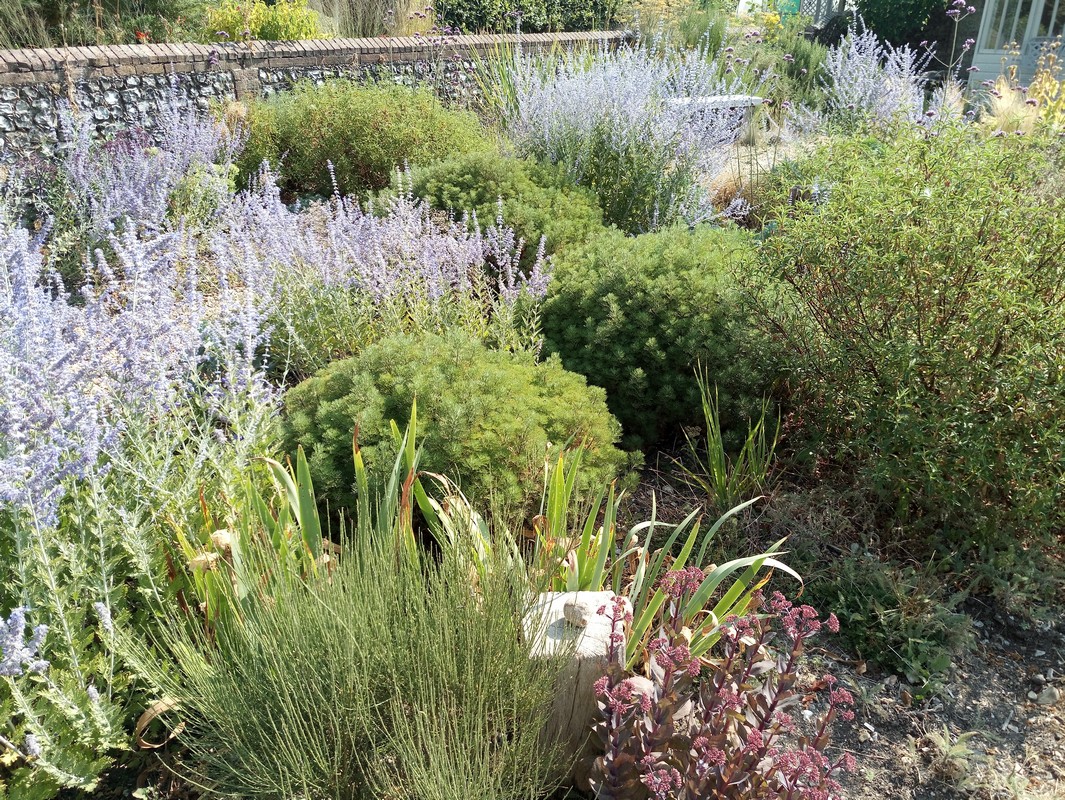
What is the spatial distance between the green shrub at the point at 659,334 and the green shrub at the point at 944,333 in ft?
1.16

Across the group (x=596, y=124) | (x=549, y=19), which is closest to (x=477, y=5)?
(x=549, y=19)

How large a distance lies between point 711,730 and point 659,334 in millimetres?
2222

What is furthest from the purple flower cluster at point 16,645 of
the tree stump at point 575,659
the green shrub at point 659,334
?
the green shrub at point 659,334

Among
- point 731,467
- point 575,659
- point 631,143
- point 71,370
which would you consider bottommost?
point 731,467

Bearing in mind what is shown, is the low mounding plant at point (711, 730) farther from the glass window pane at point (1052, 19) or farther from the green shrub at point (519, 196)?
the glass window pane at point (1052, 19)

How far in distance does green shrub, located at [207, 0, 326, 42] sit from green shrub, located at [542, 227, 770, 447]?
7.47 metres

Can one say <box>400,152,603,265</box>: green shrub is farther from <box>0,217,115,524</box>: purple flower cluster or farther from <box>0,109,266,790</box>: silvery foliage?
<box>0,217,115,524</box>: purple flower cluster

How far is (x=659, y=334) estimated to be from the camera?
3773 millimetres

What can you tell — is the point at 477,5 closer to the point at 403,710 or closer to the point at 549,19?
the point at 549,19

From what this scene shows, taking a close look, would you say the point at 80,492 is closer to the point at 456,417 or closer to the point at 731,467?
the point at 456,417

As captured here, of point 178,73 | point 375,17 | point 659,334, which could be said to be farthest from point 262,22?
point 659,334

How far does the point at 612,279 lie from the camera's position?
392cm

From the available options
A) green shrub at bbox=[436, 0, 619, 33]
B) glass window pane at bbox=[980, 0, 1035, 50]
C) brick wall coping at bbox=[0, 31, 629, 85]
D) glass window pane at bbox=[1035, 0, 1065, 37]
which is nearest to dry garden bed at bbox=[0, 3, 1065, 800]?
brick wall coping at bbox=[0, 31, 629, 85]

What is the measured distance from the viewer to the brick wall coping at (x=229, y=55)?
7.32 m
